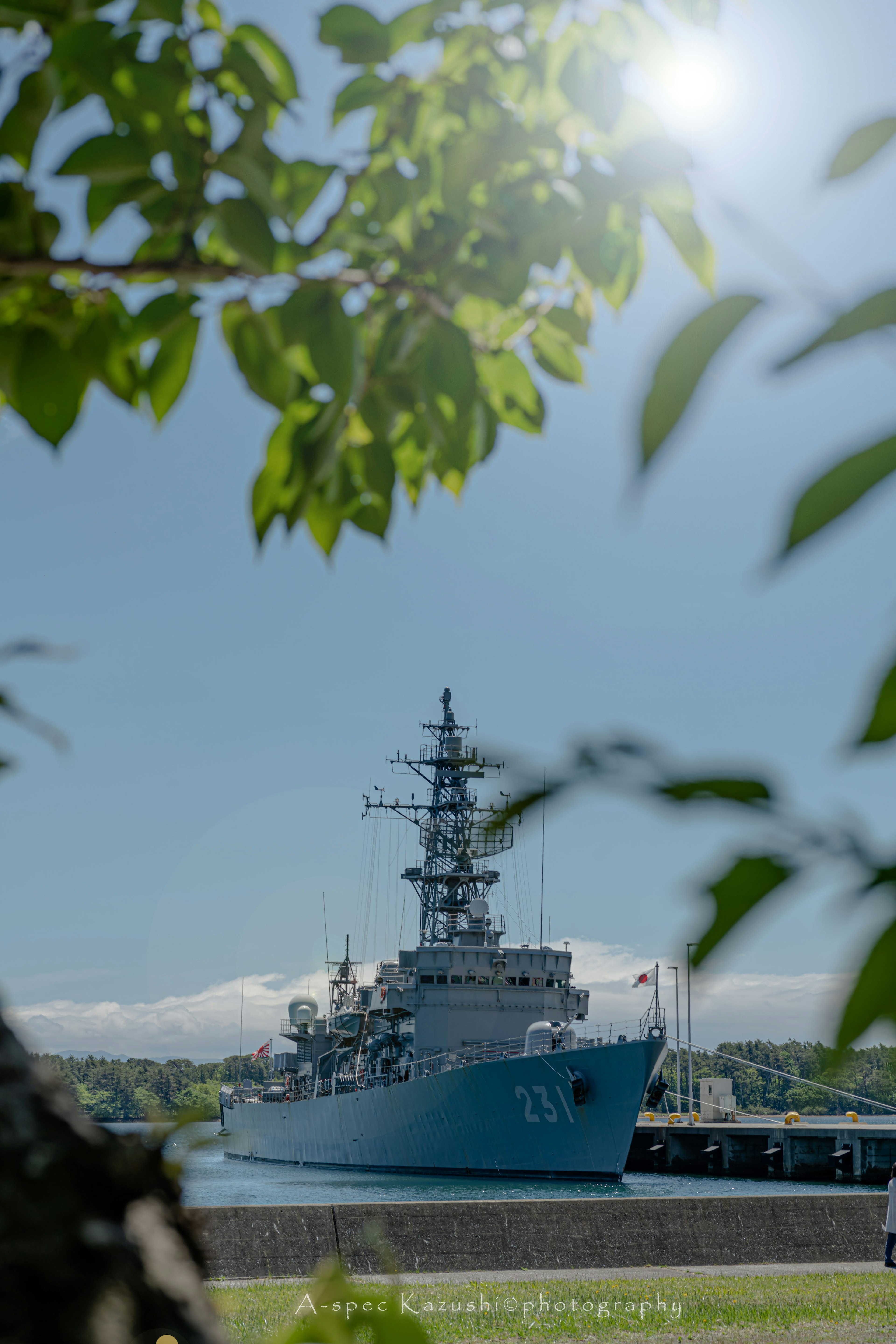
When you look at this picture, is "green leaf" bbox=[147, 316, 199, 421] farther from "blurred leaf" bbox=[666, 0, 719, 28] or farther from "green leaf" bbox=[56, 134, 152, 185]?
"blurred leaf" bbox=[666, 0, 719, 28]

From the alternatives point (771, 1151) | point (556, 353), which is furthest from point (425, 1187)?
point (556, 353)

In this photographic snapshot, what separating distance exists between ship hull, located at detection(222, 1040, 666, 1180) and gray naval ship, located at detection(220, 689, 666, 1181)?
4cm

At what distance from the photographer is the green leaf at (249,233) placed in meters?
1.07

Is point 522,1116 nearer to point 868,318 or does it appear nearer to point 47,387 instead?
point 47,387

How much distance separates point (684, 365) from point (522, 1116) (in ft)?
93.6

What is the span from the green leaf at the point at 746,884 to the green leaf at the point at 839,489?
0.53 feet

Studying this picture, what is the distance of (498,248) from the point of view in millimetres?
1393

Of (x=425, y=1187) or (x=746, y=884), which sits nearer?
(x=746, y=884)

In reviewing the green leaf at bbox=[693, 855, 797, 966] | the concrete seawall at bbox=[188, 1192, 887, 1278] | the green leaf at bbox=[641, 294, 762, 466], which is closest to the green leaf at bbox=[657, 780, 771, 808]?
the green leaf at bbox=[693, 855, 797, 966]

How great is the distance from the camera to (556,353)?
64.7 inches

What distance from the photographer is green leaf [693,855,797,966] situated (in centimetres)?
49

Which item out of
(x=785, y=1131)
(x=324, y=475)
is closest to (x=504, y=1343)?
(x=324, y=475)

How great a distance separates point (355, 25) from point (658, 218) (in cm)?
43

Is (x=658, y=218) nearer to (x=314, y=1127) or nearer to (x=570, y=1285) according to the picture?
(x=570, y=1285)
